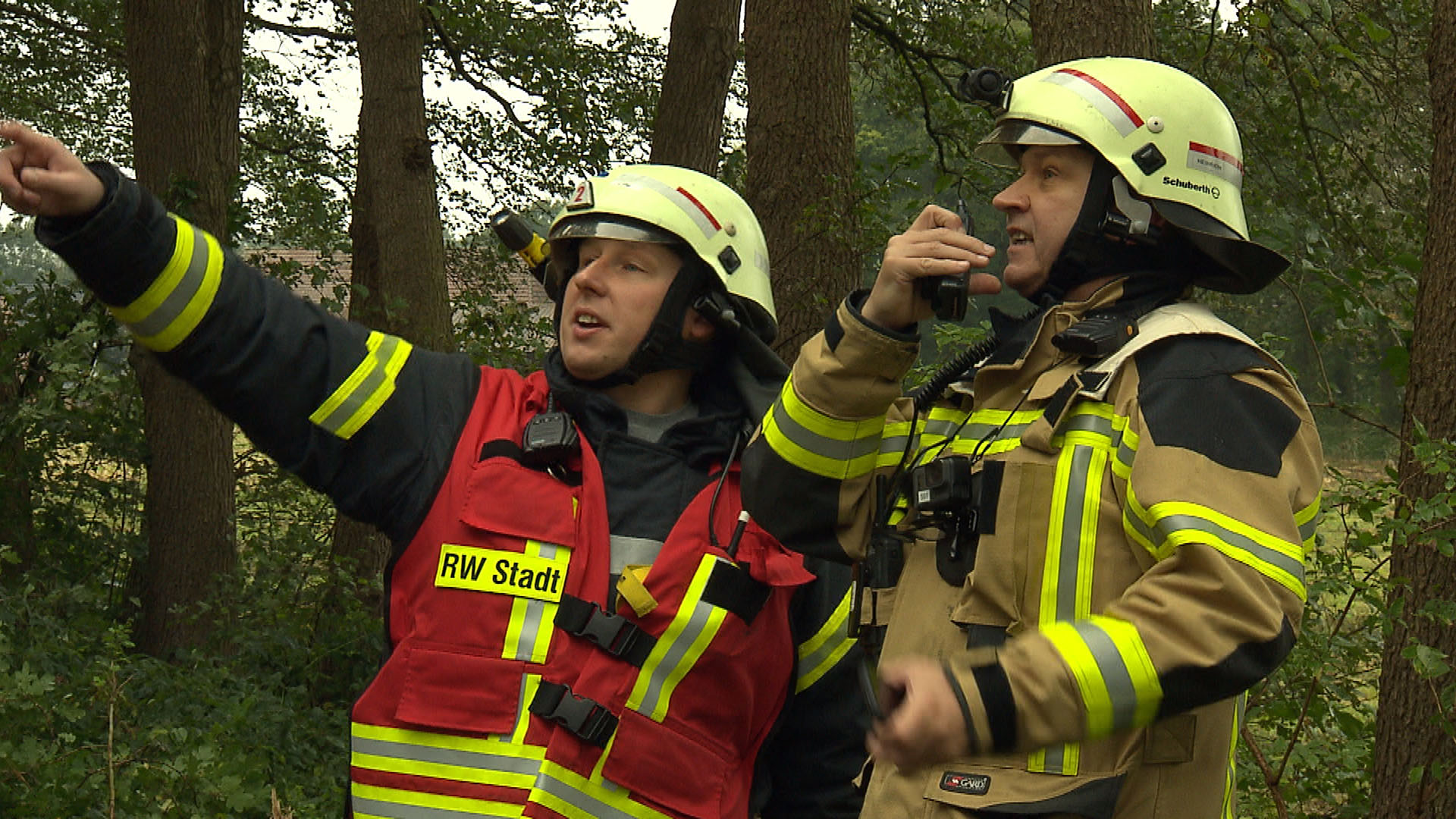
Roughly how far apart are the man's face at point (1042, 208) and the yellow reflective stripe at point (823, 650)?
844mm

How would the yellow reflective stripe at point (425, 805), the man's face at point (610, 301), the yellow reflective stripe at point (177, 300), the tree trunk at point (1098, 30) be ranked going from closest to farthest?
the yellow reflective stripe at point (177, 300)
the yellow reflective stripe at point (425, 805)
the man's face at point (610, 301)
the tree trunk at point (1098, 30)

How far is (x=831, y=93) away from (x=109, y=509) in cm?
488

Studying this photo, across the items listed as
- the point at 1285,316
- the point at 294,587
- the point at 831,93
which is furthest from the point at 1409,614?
the point at 1285,316

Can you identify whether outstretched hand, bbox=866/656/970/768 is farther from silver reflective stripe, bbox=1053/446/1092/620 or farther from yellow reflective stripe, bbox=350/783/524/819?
yellow reflective stripe, bbox=350/783/524/819

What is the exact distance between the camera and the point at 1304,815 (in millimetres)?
5730

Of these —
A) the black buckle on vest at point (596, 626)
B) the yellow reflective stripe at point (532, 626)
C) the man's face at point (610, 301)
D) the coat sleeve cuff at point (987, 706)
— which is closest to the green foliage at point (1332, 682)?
the man's face at point (610, 301)

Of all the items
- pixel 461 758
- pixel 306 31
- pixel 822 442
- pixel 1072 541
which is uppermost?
pixel 306 31

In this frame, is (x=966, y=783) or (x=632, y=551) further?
(x=632, y=551)

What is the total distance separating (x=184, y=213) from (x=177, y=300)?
5.39 meters

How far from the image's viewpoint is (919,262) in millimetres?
2432

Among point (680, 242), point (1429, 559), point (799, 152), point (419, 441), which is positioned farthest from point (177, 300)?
point (799, 152)

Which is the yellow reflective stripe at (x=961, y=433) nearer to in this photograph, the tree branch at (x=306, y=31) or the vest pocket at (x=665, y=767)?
the vest pocket at (x=665, y=767)

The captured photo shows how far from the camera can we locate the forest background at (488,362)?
4.77 meters

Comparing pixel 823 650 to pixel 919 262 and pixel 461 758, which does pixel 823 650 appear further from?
pixel 919 262
